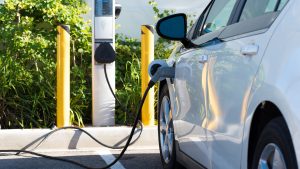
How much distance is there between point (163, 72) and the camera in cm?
562

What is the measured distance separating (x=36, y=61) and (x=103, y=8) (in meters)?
1.40

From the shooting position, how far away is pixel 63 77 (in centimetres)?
802

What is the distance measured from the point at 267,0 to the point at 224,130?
787 mm

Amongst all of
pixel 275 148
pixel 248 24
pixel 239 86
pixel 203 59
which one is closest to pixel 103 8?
pixel 203 59

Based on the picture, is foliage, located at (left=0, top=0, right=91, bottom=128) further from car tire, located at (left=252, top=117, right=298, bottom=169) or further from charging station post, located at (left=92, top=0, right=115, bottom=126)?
car tire, located at (left=252, top=117, right=298, bottom=169)

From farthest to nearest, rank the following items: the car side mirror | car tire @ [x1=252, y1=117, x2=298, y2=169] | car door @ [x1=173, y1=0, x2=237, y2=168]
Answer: the car side mirror, car door @ [x1=173, y1=0, x2=237, y2=168], car tire @ [x1=252, y1=117, x2=298, y2=169]

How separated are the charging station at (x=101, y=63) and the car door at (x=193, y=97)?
2.82 metres

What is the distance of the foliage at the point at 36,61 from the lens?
Answer: 8453 mm

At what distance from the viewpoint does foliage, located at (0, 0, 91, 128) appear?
8.45 metres

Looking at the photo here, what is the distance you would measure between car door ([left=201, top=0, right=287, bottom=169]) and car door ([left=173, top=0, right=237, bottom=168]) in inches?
6.3

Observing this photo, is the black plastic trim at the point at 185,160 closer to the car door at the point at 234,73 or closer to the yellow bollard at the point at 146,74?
the car door at the point at 234,73

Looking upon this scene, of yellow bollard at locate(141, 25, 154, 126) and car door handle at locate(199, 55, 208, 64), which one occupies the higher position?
car door handle at locate(199, 55, 208, 64)

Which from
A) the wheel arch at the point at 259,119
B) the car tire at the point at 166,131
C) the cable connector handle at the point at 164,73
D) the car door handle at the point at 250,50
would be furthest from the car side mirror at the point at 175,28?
the wheel arch at the point at 259,119

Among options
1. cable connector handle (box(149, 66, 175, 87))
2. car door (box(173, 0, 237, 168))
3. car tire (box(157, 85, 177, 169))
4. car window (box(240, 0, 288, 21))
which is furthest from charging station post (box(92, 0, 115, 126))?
car window (box(240, 0, 288, 21))
